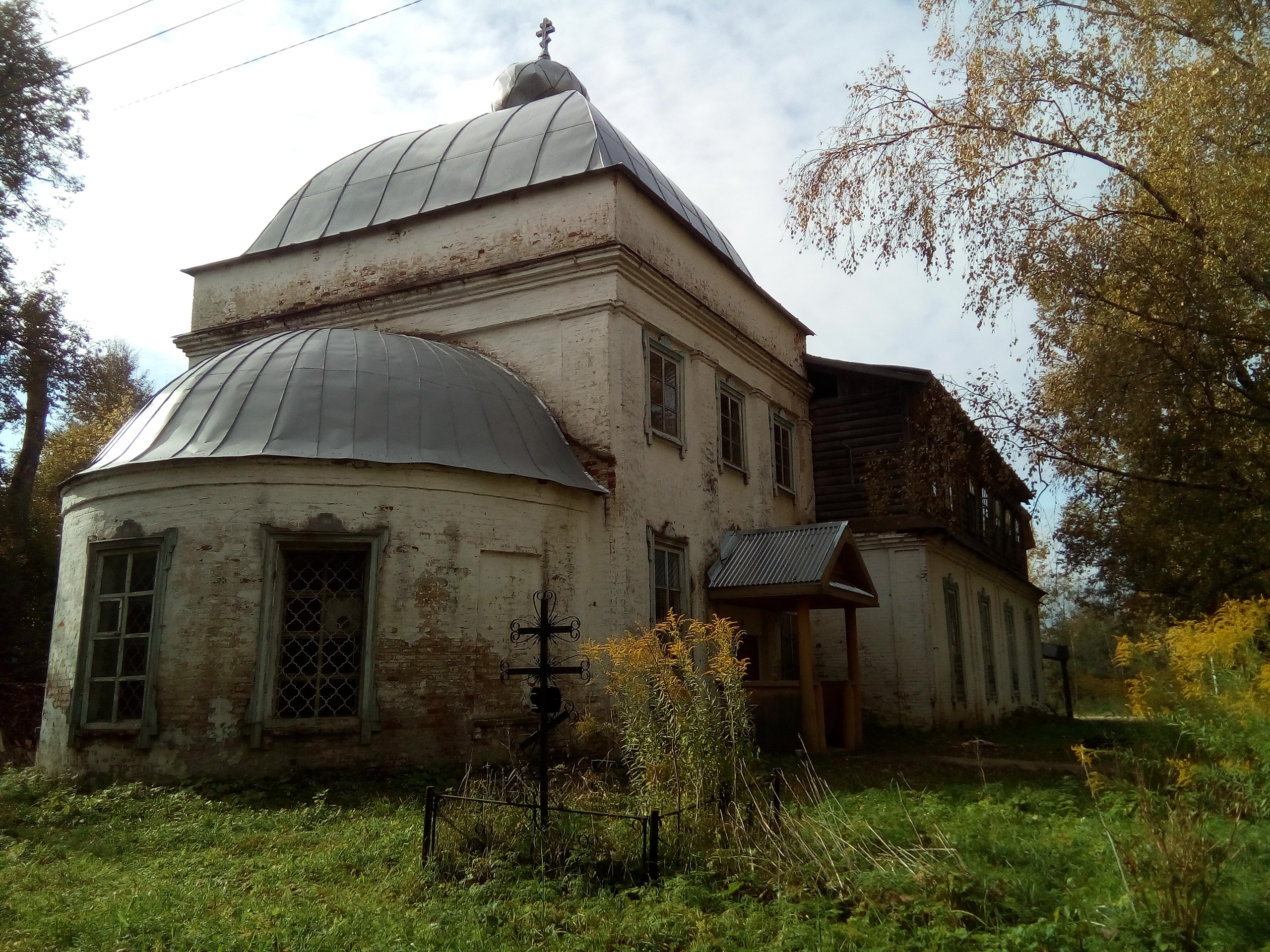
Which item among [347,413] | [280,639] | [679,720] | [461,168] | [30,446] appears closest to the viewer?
[679,720]

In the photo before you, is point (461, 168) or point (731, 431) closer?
point (461, 168)

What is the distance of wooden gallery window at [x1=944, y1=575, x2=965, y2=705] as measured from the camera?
17.8 meters

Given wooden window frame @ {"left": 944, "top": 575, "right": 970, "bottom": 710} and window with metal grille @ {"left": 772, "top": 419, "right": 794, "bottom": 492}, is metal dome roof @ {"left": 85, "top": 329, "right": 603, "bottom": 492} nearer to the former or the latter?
window with metal grille @ {"left": 772, "top": 419, "right": 794, "bottom": 492}

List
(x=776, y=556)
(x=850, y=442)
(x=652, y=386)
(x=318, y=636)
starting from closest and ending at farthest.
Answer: (x=318, y=636) < (x=652, y=386) < (x=776, y=556) < (x=850, y=442)

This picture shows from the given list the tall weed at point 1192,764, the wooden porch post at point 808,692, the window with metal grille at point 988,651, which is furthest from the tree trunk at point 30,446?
the tall weed at point 1192,764

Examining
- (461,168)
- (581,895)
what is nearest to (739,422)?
(461,168)

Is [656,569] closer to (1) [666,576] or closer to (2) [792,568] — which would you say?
(1) [666,576]

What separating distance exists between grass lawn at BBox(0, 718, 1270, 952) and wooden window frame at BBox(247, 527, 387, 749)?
1704 mm

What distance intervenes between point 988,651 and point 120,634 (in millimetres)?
16384

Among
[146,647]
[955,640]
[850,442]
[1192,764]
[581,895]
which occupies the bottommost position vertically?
[581,895]

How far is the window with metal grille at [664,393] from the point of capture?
13.7 m

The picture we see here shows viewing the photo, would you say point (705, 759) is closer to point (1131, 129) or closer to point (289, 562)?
point (289, 562)

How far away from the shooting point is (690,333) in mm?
14766

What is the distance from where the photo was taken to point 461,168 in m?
15.4
